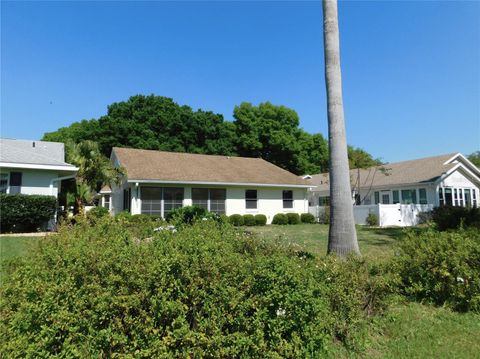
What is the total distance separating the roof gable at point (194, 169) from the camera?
2094 cm

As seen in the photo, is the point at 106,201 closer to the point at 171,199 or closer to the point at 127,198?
the point at 127,198

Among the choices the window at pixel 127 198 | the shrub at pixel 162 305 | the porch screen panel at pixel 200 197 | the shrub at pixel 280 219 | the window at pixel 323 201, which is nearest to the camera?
the shrub at pixel 162 305

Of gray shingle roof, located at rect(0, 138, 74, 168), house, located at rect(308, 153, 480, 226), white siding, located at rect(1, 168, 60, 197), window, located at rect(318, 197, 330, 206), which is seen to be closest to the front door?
house, located at rect(308, 153, 480, 226)

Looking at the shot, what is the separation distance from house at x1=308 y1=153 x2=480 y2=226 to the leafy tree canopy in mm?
2846

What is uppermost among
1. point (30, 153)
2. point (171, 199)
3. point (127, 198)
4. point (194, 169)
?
point (30, 153)

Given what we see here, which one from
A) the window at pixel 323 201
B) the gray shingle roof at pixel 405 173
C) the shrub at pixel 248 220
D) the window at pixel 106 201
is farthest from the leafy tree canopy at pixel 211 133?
the shrub at pixel 248 220

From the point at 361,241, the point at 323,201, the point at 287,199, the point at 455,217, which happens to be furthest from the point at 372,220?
the point at 361,241

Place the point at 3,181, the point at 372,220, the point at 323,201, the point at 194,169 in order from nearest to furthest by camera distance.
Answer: the point at 3,181, the point at 372,220, the point at 194,169, the point at 323,201

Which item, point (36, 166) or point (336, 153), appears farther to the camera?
point (36, 166)

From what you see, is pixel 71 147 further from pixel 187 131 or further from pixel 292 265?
pixel 292 265

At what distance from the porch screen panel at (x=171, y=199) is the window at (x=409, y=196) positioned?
59.9 ft

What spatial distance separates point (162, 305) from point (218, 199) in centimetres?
2004

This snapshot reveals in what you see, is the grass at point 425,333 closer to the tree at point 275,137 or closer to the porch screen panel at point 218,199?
the porch screen panel at point 218,199

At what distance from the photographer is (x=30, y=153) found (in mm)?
17938
